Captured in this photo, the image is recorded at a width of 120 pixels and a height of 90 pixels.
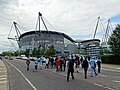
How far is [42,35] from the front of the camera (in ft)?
493

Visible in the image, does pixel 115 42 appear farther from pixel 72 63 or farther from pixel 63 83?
pixel 63 83

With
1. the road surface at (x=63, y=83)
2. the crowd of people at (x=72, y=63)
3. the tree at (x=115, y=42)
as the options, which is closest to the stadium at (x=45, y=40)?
the tree at (x=115, y=42)

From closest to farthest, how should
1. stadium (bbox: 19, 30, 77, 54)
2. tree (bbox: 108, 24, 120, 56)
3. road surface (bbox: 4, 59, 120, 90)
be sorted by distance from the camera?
road surface (bbox: 4, 59, 120, 90) < tree (bbox: 108, 24, 120, 56) < stadium (bbox: 19, 30, 77, 54)

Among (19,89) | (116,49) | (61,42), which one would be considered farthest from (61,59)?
A: (61,42)

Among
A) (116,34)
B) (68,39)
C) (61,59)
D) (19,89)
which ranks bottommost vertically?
(19,89)

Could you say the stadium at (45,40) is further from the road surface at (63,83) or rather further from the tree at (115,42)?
the road surface at (63,83)

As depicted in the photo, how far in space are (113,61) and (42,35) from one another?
10886cm

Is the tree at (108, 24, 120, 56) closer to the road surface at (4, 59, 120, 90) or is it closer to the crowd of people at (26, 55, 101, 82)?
the crowd of people at (26, 55, 101, 82)

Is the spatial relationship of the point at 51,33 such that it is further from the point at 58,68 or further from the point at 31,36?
the point at 58,68

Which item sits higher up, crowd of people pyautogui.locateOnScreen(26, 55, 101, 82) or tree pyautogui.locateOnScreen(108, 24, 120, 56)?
tree pyautogui.locateOnScreen(108, 24, 120, 56)

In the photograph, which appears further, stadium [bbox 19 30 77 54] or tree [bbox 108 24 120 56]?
stadium [bbox 19 30 77 54]

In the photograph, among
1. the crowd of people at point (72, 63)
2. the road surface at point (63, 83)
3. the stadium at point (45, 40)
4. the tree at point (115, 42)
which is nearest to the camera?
the road surface at point (63, 83)

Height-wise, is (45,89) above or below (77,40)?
below

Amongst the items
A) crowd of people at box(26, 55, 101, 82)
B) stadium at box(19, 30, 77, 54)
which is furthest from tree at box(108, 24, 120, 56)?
stadium at box(19, 30, 77, 54)
